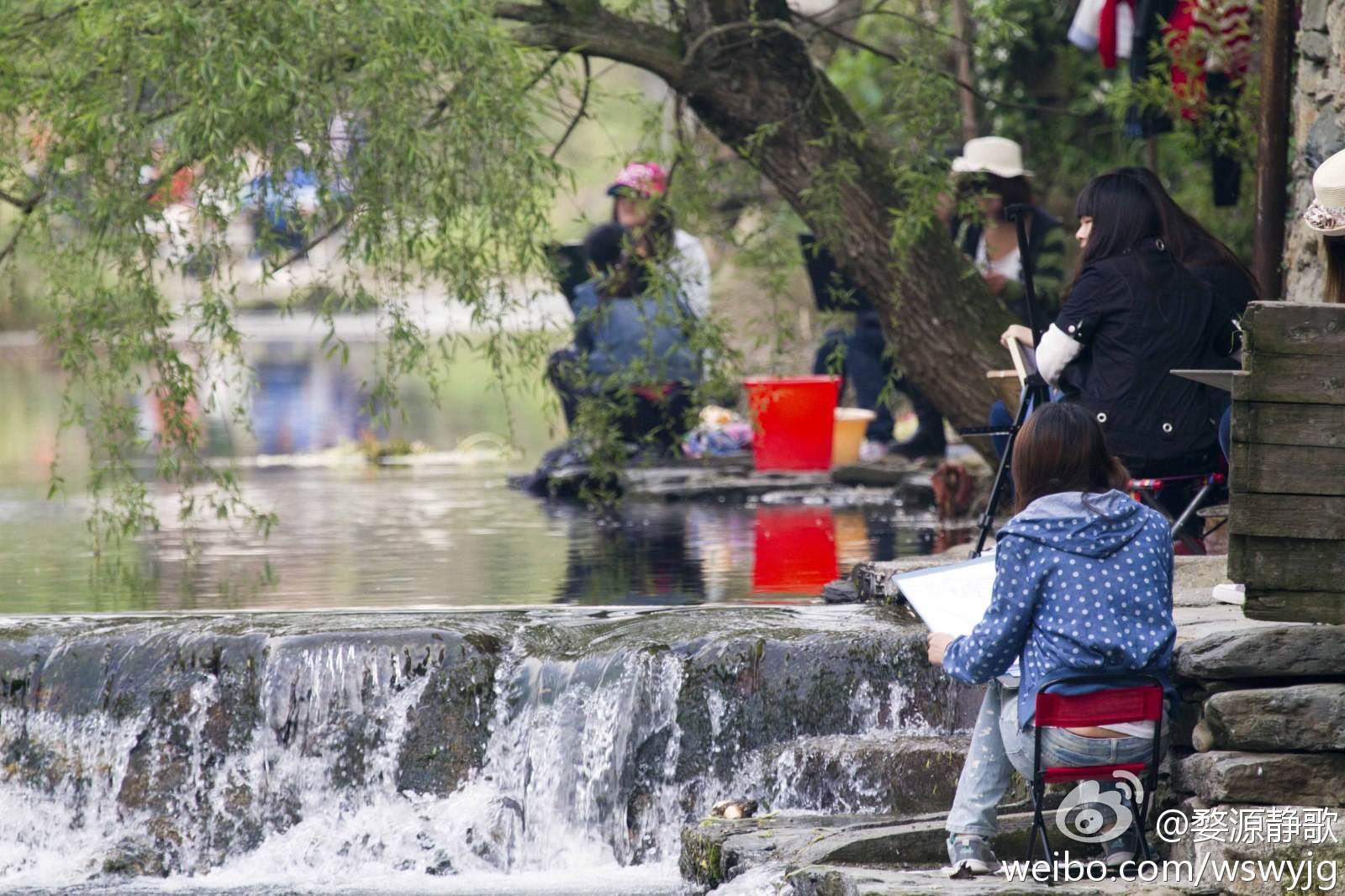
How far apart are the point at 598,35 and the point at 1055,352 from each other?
309cm

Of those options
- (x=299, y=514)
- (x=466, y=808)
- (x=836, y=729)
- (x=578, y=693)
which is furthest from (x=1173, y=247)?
(x=299, y=514)

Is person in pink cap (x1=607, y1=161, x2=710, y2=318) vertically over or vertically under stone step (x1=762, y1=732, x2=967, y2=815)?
over

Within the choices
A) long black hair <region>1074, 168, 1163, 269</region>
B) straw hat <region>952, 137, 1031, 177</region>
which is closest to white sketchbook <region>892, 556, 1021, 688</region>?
long black hair <region>1074, 168, 1163, 269</region>

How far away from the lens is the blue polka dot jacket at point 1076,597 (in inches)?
177

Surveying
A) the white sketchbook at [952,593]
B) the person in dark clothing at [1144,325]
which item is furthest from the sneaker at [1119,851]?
the person in dark clothing at [1144,325]

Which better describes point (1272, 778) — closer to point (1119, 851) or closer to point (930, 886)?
point (1119, 851)

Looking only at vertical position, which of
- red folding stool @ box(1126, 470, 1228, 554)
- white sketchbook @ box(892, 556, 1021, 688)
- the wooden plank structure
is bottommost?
white sketchbook @ box(892, 556, 1021, 688)

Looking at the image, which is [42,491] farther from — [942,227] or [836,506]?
[942,227]

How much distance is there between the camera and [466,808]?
632 centimetres

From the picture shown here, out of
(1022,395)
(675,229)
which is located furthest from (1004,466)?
(675,229)

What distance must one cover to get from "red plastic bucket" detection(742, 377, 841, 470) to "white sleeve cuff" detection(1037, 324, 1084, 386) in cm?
405

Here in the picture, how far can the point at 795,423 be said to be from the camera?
36.4ft

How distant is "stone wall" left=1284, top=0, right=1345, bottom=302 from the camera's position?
23.4 ft

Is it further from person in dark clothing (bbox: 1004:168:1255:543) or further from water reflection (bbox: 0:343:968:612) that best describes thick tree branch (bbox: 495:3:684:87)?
person in dark clothing (bbox: 1004:168:1255:543)
